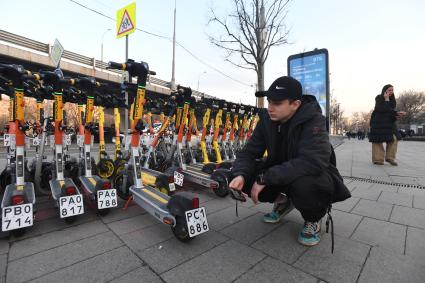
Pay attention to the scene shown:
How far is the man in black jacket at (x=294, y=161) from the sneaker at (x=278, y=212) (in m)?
0.42

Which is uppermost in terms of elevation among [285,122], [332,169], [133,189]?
[285,122]

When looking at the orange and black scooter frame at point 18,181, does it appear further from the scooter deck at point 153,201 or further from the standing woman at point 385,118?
the standing woman at point 385,118

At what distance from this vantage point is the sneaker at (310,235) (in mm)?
2455

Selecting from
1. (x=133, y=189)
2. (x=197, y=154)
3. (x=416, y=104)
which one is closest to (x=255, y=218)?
(x=133, y=189)

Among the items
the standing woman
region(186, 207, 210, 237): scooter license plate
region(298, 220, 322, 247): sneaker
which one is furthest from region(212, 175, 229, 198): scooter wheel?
the standing woman

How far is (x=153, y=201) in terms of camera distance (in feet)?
9.35

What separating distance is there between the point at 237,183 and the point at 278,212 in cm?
109

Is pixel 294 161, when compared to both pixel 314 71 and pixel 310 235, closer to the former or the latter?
pixel 310 235

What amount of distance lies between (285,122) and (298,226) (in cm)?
128

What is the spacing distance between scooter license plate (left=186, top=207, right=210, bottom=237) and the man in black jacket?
0.44m

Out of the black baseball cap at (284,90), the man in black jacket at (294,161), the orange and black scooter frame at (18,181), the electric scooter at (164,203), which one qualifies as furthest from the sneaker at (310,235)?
the orange and black scooter frame at (18,181)

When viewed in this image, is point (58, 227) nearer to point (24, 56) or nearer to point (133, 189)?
point (133, 189)

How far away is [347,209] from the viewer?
3.58 meters

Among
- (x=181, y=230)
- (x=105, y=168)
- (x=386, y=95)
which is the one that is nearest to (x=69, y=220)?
(x=181, y=230)
